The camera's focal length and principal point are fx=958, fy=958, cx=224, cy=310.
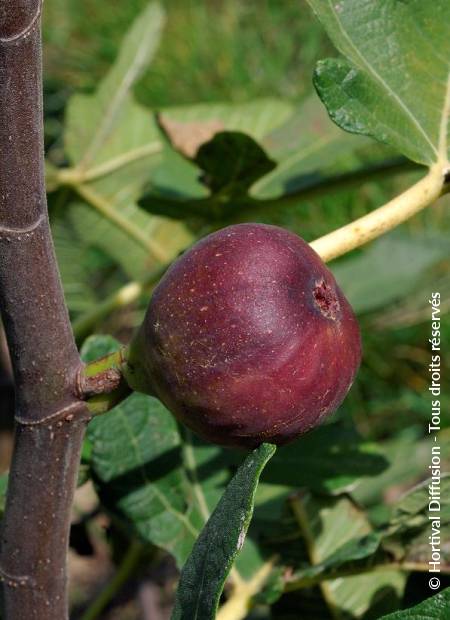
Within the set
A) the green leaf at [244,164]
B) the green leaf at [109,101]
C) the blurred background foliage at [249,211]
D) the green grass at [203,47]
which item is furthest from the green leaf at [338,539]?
the green grass at [203,47]

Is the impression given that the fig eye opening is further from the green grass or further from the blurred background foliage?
the green grass

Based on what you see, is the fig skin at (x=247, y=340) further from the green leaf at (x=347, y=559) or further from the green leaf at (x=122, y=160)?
the green leaf at (x=122, y=160)

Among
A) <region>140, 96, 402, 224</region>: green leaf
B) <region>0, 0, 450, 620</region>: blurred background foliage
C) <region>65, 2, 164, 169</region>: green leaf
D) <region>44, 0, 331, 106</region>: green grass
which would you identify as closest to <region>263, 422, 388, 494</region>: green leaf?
<region>0, 0, 450, 620</region>: blurred background foliage

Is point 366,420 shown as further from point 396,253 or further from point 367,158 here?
point 396,253

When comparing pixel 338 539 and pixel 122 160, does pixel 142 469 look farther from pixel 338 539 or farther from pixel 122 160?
pixel 122 160

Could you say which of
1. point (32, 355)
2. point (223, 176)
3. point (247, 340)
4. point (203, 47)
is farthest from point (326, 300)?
point (203, 47)
